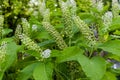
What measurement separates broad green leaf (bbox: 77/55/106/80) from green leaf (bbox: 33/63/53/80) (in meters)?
0.17

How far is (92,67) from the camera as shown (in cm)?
205

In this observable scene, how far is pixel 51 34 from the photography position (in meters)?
2.24

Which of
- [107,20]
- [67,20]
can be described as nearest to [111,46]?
[107,20]

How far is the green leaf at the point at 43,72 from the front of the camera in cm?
209

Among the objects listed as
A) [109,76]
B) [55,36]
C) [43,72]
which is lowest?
[109,76]

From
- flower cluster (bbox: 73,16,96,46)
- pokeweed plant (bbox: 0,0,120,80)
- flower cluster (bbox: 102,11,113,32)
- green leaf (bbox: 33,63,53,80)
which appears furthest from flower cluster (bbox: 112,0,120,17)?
green leaf (bbox: 33,63,53,80)

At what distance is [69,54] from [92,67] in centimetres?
14

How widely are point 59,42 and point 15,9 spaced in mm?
5279

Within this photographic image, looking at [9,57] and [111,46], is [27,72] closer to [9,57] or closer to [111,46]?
[9,57]

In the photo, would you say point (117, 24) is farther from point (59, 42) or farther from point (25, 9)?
point (25, 9)

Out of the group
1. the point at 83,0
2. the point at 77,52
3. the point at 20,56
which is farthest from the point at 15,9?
the point at 77,52

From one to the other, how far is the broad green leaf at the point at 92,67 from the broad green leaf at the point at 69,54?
0.12 ft

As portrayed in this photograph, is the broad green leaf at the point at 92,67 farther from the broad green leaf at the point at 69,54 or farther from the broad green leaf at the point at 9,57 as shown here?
the broad green leaf at the point at 9,57

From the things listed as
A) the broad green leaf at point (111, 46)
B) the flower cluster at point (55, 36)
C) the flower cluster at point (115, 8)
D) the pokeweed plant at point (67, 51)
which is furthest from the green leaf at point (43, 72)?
the flower cluster at point (115, 8)
